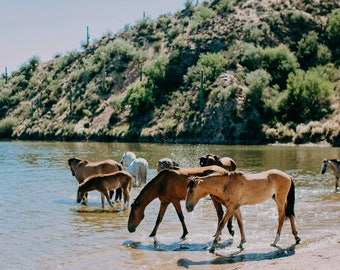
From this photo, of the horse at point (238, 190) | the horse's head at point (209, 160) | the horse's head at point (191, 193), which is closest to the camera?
the horse's head at point (191, 193)

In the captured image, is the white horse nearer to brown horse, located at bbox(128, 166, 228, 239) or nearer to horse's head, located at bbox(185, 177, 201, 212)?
brown horse, located at bbox(128, 166, 228, 239)

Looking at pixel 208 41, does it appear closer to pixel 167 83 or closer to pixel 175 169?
pixel 167 83

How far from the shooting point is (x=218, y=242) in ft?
37.9

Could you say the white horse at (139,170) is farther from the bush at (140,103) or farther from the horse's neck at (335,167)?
the bush at (140,103)

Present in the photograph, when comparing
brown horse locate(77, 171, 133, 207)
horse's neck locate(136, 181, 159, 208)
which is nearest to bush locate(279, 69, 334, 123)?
brown horse locate(77, 171, 133, 207)

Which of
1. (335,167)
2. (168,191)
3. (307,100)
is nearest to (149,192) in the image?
(168,191)

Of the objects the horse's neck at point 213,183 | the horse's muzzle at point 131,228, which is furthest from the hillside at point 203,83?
the horse's neck at point 213,183

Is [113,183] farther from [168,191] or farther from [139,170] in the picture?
[168,191]

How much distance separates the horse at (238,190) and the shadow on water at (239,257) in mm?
461

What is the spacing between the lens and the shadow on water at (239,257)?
9990 millimetres

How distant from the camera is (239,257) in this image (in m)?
10.3

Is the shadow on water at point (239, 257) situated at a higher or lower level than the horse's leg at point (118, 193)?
lower

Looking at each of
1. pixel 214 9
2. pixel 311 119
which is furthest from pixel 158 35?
pixel 311 119

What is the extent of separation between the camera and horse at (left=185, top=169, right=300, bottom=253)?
35.2 ft
